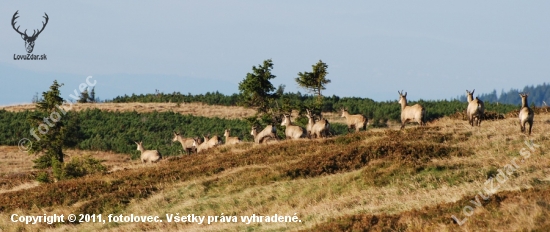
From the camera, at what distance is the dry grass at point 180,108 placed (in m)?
93.1

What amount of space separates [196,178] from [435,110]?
65.9m

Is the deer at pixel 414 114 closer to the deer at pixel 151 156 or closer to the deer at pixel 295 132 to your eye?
the deer at pixel 295 132

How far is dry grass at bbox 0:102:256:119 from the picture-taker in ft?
306

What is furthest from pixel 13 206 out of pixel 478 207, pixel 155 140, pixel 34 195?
pixel 155 140

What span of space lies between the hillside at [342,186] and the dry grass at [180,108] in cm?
5763

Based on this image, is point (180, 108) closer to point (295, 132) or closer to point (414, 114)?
point (295, 132)

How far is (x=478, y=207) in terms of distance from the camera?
50.3ft

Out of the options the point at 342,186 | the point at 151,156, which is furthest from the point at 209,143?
the point at 342,186

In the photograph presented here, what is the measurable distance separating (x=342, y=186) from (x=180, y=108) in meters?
75.1

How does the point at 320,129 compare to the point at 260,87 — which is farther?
the point at 260,87

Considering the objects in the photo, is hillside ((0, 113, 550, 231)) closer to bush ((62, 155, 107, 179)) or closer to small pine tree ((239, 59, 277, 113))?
bush ((62, 155, 107, 179))

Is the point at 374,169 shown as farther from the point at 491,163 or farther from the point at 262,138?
the point at 262,138

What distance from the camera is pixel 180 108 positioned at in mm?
97000

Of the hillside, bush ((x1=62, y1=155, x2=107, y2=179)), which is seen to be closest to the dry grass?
bush ((x1=62, y1=155, x2=107, y2=179))
